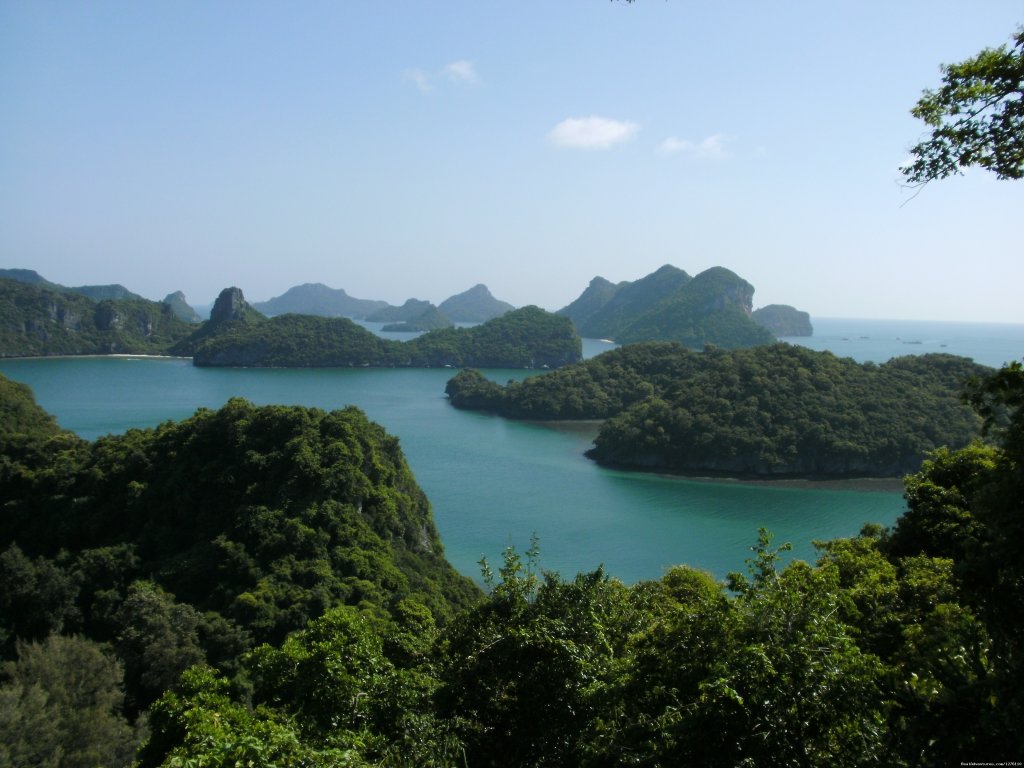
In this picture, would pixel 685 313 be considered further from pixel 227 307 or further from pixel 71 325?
pixel 71 325

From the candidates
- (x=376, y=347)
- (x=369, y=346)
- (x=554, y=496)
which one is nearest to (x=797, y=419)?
(x=554, y=496)

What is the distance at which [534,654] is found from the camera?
20.4ft

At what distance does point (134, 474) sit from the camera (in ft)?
64.2

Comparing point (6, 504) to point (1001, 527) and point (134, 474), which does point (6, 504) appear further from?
point (1001, 527)

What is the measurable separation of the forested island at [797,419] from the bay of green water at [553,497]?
9.74 feet

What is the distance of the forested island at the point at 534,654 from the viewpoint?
3.72 m

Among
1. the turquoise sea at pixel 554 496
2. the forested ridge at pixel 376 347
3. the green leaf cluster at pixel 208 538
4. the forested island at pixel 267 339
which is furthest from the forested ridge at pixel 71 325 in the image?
the green leaf cluster at pixel 208 538

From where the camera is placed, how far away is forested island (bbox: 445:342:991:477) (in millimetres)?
39000

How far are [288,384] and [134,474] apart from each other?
54.9m

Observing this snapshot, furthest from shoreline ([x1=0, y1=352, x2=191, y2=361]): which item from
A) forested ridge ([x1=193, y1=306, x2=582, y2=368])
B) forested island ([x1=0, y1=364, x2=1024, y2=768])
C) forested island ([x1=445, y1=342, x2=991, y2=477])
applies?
forested island ([x1=0, y1=364, x2=1024, y2=768])

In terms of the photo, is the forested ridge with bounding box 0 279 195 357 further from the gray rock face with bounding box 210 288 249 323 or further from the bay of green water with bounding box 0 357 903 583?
A: the bay of green water with bounding box 0 357 903 583

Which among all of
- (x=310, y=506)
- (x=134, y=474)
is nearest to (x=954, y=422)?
(x=310, y=506)

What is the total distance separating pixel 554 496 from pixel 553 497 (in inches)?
7.8

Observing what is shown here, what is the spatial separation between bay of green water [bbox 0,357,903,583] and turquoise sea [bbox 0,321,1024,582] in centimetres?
7
